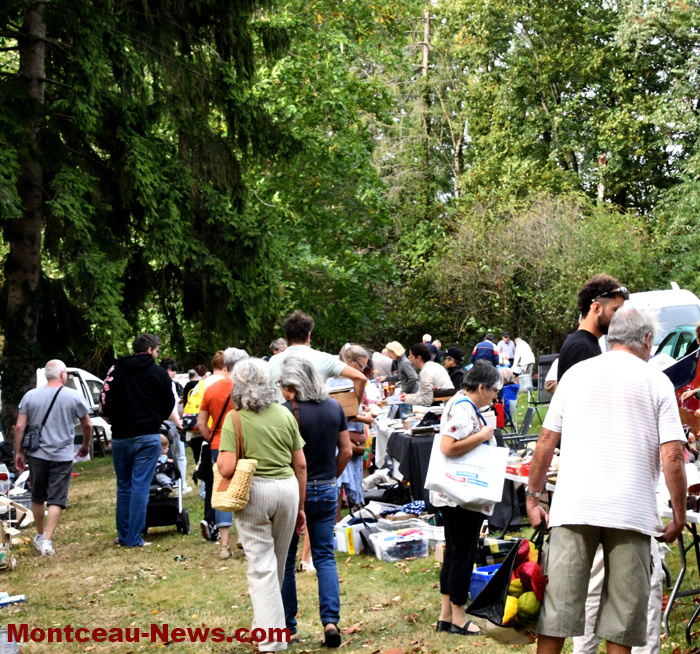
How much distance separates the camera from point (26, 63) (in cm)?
1581

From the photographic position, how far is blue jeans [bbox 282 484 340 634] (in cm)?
569

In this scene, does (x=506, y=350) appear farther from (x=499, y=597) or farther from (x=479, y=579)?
(x=499, y=597)

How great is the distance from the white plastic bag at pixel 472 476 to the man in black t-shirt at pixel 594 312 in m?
0.89

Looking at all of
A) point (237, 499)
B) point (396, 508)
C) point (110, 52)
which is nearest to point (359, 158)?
point (110, 52)

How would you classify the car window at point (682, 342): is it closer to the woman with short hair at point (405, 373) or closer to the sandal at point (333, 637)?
the woman with short hair at point (405, 373)

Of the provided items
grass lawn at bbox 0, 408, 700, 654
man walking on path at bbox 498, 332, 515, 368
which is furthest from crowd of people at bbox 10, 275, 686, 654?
man walking on path at bbox 498, 332, 515, 368

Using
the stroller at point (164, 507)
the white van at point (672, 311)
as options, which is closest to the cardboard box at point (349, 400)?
the stroller at point (164, 507)

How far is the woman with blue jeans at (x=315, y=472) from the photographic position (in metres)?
5.73

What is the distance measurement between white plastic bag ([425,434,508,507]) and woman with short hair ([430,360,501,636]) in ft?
0.18

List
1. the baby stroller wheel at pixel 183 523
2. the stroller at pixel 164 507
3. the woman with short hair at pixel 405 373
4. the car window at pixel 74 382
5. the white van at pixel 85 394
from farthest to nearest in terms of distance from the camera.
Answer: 1. the car window at pixel 74 382
2. the white van at pixel 85 394
3. the woman with short hair at pixel 405 373
4. the baby stroller wheel at pixel 183 523
5. the stroller at pixel 164 507

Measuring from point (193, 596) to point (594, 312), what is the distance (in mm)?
4151

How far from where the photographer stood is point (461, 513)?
5.76 metres

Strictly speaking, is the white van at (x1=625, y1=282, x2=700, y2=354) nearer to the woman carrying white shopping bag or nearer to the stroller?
the stroller

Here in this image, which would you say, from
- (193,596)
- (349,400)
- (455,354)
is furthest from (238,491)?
(455,354)
